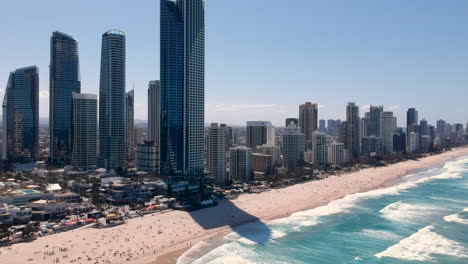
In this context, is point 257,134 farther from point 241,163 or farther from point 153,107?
point 241,163

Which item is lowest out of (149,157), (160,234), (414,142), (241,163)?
(160,234)

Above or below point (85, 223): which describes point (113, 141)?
above

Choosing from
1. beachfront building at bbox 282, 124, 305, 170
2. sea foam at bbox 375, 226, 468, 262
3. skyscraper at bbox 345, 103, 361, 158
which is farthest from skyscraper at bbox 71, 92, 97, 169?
skyscraper at bbox 345, 103, 361, 158

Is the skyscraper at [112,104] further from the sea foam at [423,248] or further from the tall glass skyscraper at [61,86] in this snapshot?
the sea foam at [423,248]

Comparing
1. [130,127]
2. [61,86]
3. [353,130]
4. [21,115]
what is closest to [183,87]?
[61,86]

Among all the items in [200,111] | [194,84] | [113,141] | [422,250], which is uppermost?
[194,84]

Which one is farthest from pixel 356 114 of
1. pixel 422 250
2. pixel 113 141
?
pixel 422 250

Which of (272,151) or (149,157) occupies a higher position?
(272,151)

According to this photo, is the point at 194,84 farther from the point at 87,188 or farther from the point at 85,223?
the point at 85,223
